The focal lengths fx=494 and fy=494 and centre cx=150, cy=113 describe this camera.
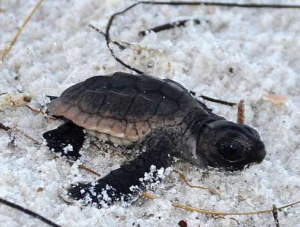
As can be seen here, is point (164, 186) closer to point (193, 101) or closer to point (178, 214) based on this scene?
point (178, 214)

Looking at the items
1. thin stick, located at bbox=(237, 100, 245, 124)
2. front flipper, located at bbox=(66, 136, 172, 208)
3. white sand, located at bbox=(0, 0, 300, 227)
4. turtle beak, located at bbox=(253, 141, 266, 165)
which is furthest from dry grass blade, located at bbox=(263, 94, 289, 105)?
front flipper, located at bbox=(66, 136, 172, 208)

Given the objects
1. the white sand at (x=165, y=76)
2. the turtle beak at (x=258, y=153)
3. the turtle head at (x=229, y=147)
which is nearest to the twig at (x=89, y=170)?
the white sand at (x=165, y=76)

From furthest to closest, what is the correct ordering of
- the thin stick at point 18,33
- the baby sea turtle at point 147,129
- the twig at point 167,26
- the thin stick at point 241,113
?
1. the twig at point 167,26
2. the thin stick at point 18,33
3. the thin stick at point 241,113
4. the baby sea turtle at point 147,129

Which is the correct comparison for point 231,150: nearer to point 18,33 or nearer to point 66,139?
point 66,139

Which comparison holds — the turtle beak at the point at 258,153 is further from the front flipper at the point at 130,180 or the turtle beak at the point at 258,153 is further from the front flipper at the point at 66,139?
the front flipper at the point at 66,139

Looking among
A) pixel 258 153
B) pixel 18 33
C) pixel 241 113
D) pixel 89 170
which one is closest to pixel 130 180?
pixel 89 170

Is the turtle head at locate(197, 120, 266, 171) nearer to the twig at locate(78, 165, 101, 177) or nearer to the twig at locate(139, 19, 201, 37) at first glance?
the twig at locate(78, 165, 101, 177)
